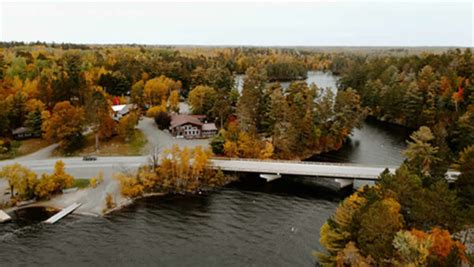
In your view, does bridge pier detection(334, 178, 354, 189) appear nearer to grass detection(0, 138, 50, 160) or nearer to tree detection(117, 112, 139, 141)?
tree detection(117, 112, 139, 141)

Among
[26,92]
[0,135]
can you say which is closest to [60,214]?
[0,135]

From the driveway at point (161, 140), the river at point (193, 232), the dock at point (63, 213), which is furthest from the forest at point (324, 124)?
the dock at point (63, 213)

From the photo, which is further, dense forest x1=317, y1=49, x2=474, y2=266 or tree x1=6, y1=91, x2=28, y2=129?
tree x1=6, y1=91, x2=28, y2=129

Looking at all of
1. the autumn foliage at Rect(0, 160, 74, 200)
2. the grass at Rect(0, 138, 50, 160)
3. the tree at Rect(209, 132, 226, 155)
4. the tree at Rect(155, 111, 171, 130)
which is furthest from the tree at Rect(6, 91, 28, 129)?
the tree at Rect(209, 132, 226, 155)

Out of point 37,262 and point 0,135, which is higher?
point 0,135

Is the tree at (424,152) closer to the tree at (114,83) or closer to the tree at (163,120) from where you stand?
the tree at (163,120)

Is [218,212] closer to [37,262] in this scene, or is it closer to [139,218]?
[139,218]

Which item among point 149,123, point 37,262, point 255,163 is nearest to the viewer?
point 37,262
